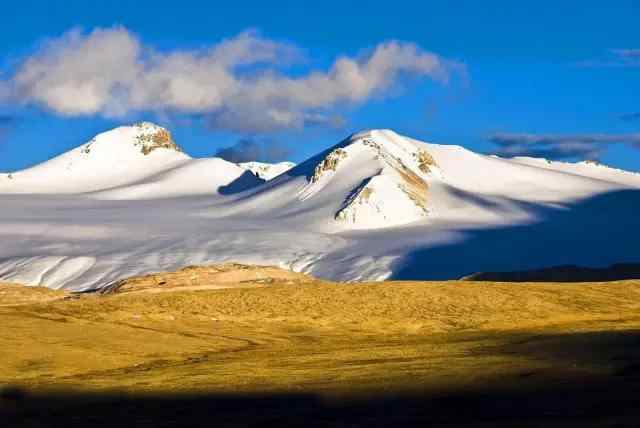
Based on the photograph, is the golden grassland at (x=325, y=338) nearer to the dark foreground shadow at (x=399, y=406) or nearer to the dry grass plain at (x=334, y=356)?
the dry grass plain at (x=334, y=356)

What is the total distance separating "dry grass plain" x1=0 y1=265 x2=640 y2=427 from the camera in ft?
120

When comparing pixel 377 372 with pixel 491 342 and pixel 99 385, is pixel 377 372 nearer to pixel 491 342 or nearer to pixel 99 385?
pixel 99 385

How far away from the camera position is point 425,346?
6369 cm

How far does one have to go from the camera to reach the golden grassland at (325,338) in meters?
46.4

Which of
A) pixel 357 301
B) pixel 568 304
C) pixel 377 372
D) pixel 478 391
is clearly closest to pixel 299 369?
pixel 377 372

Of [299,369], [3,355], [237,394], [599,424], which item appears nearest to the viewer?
[599,424]

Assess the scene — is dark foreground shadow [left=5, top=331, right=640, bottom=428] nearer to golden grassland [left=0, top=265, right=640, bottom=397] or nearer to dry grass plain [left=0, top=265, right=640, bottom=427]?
dry grass plain [left=0, top=265, right=640, bottom=427]

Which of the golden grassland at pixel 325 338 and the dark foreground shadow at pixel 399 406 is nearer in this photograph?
the dark foreground shadow at pixel 399 406

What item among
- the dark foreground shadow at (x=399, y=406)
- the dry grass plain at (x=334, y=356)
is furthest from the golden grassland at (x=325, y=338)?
the dark foreground shadow at (x=399, y=406)

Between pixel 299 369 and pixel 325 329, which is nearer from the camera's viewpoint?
pixel 299 369

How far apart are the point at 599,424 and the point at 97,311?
59.8 meters

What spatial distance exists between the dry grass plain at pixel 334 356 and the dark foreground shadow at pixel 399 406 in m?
0.10

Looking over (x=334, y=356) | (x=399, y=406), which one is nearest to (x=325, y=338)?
(x=334, y=356)

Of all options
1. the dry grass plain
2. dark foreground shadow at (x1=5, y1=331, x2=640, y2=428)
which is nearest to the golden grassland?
the dry grass plain
